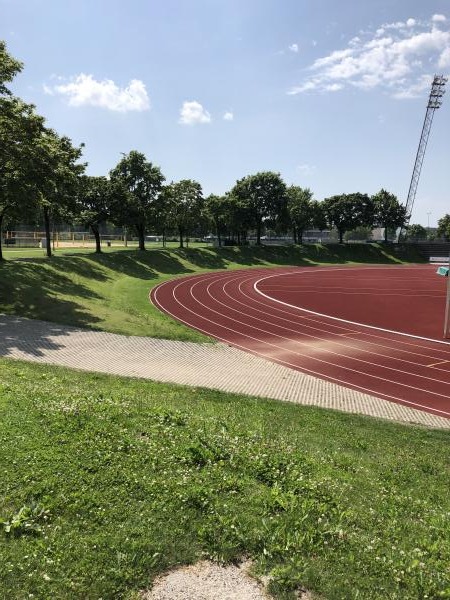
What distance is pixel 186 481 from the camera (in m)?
6.79

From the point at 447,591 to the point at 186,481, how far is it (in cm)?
348

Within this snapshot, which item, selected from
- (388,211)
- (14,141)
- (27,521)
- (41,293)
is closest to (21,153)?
(14,141)

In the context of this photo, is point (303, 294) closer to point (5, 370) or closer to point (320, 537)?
point (5, 370)

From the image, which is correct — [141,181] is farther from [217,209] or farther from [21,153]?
[21,153]

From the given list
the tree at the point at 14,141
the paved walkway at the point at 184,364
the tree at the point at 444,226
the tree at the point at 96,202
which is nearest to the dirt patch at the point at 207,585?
the paved walkway at the point at 184,364

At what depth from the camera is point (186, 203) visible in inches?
2849

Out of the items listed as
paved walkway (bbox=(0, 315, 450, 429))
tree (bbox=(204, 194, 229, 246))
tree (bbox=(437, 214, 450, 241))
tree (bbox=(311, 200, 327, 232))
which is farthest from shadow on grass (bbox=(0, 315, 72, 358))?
tree (bbox=(437, 214, 450, 241))

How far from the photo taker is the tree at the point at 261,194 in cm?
8506

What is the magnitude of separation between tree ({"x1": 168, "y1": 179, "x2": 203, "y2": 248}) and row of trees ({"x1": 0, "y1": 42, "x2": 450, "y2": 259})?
0.15 meters

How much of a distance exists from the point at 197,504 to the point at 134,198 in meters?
55.1

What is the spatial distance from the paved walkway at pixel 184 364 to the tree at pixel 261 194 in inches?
2550

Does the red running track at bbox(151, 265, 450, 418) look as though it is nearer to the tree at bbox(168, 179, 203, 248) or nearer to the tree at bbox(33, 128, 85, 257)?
the tree at bbox(33, 128, 85, 257)

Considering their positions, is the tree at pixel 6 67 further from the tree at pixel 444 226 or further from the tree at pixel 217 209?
the tree at pixel 444 226

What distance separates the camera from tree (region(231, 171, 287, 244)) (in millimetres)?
85062
